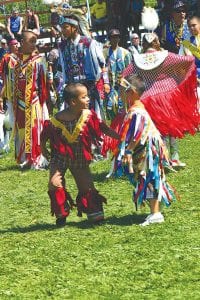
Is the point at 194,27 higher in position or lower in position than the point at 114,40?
higher

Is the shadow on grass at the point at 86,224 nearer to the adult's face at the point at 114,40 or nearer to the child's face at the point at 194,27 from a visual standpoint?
the child's face at the point at 194,27

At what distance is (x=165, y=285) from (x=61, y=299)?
23.8 inches

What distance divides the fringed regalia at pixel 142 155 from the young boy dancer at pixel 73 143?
0.17 m

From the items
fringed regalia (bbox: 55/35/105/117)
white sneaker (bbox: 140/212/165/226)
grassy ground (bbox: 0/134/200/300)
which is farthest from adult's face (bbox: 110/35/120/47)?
white sneaker (bbox: 140/212/165/226)

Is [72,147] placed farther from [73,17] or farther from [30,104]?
[30,104]

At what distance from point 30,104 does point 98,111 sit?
32.3 inches

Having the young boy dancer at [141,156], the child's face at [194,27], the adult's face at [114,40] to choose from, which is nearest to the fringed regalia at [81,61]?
the child's face at [194,27]

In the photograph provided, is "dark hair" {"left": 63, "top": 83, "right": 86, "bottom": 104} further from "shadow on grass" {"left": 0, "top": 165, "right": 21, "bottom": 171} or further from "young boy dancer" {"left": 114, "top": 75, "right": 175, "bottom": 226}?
"shadow on grass" {"left": 0, "top": 165, "right": 21, "bottom": 171}

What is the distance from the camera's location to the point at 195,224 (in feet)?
19.5

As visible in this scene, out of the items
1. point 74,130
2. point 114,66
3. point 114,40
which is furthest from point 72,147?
point 114,40

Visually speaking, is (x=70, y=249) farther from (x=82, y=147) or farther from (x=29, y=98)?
(x=29, y=98)

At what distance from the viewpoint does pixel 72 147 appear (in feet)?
20.2

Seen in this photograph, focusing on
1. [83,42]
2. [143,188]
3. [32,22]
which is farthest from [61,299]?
[32,22]

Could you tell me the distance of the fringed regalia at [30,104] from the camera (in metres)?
8.95
